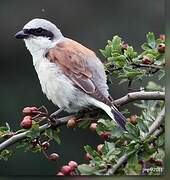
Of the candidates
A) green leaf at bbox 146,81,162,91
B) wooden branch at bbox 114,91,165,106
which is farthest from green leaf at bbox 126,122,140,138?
green leaf at bbox 146,81,162,91

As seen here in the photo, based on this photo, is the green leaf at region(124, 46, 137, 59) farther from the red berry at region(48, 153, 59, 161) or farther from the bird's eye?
the red berry at region(48, 153, 59, 161)

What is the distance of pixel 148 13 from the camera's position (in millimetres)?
2131

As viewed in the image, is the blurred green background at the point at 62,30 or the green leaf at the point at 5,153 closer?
the green leaf at the point at 5,153

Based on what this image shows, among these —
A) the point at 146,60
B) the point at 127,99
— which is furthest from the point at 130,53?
the point at 127,99

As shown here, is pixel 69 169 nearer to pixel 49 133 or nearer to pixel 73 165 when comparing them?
pixel 73 165

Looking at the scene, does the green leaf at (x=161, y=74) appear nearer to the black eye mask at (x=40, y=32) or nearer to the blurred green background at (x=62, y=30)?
the blurred green background at (x=62, y=30)

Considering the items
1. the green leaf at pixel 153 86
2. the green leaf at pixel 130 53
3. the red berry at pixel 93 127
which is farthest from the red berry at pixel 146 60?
the red berry at pixel 93 127

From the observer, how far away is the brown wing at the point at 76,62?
1.96 meters

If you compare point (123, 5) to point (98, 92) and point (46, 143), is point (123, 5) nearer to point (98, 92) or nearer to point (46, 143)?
point (98, 92)

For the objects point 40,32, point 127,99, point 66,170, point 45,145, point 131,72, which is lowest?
point 66,170

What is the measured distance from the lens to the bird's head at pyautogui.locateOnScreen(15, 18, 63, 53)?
2041 millimetres

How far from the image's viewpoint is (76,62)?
204 centimetres

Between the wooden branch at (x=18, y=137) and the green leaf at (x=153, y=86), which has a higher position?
the green leaf at (x=153, y=86)

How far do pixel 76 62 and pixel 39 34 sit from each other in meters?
0.16
